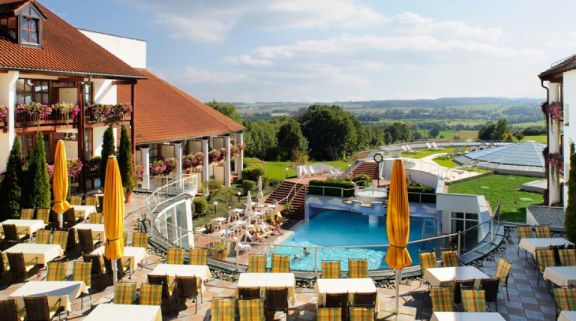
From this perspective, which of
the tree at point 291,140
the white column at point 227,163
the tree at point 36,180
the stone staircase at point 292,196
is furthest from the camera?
the tree at point 291,140

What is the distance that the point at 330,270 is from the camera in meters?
12.8

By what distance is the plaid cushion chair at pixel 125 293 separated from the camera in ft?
36.3

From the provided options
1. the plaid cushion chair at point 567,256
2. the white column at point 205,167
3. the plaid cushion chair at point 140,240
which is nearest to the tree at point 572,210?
the plaid cushion chair at point 567,256

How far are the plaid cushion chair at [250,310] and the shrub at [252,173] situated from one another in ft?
107

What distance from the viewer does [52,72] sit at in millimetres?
22938

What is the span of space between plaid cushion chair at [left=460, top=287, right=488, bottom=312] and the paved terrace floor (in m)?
1.31

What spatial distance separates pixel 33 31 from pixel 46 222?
1101 cm

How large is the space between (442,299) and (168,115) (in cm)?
2810

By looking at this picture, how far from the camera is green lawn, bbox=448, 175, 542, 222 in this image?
24188 millimetres

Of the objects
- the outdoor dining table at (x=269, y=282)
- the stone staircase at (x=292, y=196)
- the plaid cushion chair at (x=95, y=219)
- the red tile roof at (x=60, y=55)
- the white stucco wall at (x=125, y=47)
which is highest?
the white stucco wall at (x=125, y=47)

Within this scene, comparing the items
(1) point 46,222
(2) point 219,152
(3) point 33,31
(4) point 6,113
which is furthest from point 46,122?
(2) point 219,152

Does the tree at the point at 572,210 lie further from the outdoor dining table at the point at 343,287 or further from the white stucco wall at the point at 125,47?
the white stucco wall at the point at 125,47

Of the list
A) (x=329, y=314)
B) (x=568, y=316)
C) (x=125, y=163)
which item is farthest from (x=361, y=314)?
(x=125, y=163)

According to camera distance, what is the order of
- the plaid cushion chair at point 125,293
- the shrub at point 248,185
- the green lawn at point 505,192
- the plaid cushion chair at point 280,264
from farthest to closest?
the shrub at point 248,185
the green lawn at point 505,192
the plaid cushion chair at point 280,264
the plaid cushion chair at point 125,293
